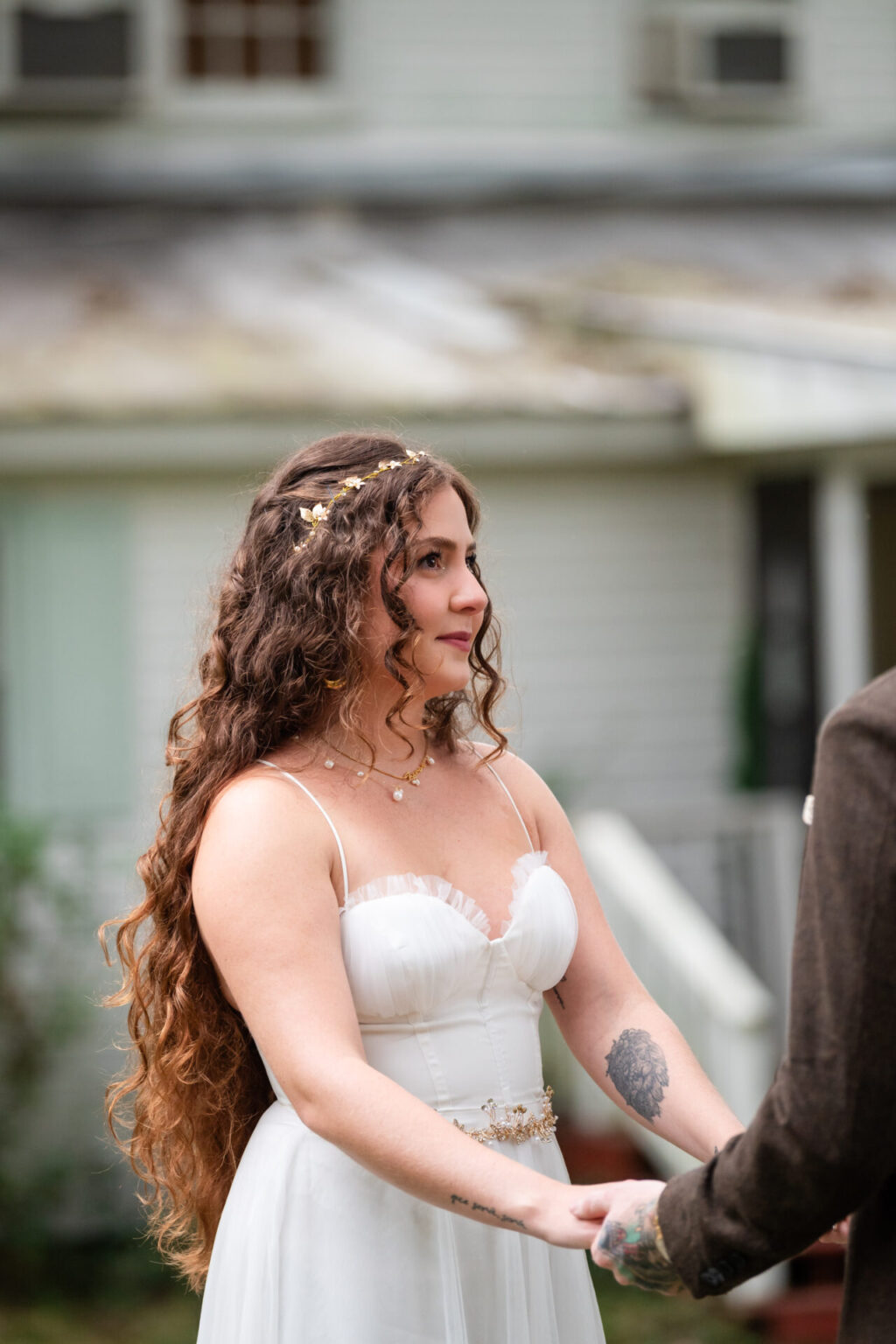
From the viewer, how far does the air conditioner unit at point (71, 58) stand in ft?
32.2

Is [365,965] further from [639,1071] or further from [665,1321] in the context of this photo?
[665,1321]

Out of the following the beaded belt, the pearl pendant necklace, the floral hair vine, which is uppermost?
the floral hair vine

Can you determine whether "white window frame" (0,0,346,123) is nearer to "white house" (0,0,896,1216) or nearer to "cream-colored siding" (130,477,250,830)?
"white house" (0,0,896,1216)

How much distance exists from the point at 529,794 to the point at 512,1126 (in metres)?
0.59

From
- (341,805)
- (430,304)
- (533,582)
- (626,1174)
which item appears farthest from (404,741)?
(430,304)

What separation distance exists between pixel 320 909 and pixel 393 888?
147 millimetres

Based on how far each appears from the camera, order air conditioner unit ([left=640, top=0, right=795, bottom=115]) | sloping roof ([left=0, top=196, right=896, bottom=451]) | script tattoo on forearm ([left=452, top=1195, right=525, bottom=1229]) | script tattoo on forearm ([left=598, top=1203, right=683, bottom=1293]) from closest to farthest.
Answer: script tattoo on forearm ([left=598, top=1203, right=683, bottom=1293])
script tattoo on forearm ([left=452, top=1195, right=525, bottom=1229])
sloping roof ([left=0, top=196, right=896, bottom=451])
air conditioner unit ([left=640, top=0, right=795, bottom=115])

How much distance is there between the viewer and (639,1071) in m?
2.53

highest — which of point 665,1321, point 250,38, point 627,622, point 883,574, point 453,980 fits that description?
point 250,38

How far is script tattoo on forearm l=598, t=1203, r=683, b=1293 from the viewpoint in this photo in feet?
6.63

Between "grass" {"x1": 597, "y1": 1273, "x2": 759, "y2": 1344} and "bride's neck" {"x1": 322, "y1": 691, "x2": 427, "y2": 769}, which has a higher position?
"bride's neck" {"x1": 322, "y1": 691, "x2": 427, "y2": 769}

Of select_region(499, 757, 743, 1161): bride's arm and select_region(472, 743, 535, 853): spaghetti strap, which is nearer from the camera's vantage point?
select_region(499, 757, 743, 1161): bride's arm

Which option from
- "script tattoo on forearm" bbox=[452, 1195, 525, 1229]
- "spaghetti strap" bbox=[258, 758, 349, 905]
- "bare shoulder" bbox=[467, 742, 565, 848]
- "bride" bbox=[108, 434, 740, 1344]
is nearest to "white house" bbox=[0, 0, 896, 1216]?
"bare shoulder" bbox=[467, 742, 565, 848]

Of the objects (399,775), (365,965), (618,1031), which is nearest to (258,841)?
(365,965)
